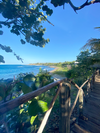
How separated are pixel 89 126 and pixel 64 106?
1.10 meters

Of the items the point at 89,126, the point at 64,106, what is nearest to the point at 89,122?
the point at 89,126

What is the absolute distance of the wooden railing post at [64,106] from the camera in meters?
0.74

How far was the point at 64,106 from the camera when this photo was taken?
774mm

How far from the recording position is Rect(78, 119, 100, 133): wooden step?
1212 millimetres

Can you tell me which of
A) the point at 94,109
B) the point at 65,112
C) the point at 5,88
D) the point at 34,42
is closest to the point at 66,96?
the point at 65,112

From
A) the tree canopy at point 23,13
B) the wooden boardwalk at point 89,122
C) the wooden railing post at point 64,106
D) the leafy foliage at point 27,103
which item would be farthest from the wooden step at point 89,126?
the tree canopy at point 23,13

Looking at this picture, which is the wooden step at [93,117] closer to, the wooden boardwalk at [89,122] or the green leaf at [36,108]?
the wooden boardwalk at [89,122]

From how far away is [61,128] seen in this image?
2.75ft

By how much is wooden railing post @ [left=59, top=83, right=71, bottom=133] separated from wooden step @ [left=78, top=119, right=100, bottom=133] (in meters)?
0.75

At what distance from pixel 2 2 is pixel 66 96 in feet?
17.0

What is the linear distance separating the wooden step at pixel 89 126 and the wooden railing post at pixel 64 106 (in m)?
0.75

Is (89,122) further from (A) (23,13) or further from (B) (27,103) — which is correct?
(A) (23,13)

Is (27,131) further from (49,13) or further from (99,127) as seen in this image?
(49,13)

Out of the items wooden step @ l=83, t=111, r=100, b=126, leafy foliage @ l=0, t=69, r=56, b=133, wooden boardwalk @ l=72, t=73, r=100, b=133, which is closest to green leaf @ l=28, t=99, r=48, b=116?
leafy foliage @ l=0, t=69, r=56, b=133
